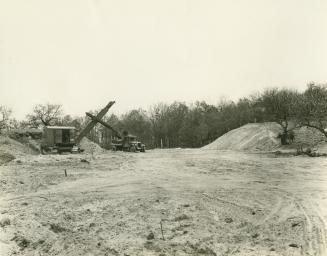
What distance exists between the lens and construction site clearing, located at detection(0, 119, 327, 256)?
39.5ft

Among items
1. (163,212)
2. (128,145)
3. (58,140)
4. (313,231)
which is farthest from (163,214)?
(128,145)

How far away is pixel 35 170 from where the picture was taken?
22.9 meters

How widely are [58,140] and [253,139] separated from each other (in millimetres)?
23584

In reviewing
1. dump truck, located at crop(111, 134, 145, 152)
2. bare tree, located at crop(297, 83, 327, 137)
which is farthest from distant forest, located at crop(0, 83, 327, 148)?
dump truck, located at crop(111, 134, 145, 152)

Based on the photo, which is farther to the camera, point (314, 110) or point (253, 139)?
point (253, 139)

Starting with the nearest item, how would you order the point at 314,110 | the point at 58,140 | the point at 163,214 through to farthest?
the point at 163,214, the point at 314,110, the point at 58,140

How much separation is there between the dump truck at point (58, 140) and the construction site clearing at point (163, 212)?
17064mm

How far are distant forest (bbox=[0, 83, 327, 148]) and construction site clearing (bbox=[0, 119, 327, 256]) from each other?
64.5ft

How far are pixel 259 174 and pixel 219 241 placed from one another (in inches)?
409

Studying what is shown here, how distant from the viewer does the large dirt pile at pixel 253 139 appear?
47.5 metres

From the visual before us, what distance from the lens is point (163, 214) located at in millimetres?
14430

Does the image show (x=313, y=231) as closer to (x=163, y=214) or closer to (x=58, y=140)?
(x=163, y=214)

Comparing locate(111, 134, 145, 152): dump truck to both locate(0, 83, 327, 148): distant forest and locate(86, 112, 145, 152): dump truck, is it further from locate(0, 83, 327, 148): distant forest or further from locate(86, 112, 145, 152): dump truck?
locate(0, 83, 327, 148): distant forest

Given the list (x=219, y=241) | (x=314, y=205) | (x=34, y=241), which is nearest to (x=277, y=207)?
(x=314, y=205)
